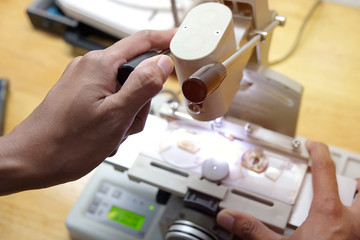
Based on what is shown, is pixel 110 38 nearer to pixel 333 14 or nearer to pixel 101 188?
pixel 101 188

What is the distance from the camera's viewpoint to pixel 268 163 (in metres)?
0.78

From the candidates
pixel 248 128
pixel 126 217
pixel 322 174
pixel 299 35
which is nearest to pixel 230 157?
pixel 248 128

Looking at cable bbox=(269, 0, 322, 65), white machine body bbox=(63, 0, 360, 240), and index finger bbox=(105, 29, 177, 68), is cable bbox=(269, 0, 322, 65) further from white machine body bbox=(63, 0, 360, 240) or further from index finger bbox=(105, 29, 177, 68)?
index finger bbox=(105, 29, 177, 68)

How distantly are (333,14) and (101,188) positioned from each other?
2.80ft

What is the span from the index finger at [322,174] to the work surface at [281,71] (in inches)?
10.6

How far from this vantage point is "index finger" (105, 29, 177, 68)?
0.66m

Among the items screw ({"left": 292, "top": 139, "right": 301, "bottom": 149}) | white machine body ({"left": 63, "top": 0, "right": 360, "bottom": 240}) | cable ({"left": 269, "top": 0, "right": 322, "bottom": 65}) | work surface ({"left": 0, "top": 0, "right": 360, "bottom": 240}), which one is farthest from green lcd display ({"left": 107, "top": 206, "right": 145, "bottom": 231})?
cable ({"left": 269, "top": 0, "right": 322, "bottom": 65})

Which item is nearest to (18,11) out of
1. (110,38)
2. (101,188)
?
(110,38)

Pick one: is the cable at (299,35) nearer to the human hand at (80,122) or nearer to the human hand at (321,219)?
the human hand at (321,219)

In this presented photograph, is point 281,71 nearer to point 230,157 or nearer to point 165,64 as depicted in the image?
point 230,157

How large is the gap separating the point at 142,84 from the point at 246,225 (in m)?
0.32

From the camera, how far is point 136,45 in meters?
0.68

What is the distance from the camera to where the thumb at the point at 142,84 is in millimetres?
585

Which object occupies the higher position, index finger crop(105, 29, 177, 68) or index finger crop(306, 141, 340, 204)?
index finger crop(105, 29, 177, 68)
